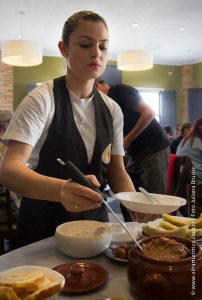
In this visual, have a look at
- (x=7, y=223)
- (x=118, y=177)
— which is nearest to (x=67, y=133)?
(x=118, y=177)

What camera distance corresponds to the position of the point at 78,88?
1.32 meters

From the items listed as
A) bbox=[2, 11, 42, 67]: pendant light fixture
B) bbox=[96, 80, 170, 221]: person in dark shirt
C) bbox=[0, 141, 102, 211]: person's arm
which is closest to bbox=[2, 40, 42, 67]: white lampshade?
bbox=[2, 11, 42, 67]: pendant light fixture

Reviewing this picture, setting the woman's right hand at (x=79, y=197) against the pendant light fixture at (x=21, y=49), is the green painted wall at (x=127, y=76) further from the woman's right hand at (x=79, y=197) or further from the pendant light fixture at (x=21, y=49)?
the woman's right hand at (x=79, y=197)

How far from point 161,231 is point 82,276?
0.26 meters

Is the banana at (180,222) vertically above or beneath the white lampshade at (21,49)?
beneath

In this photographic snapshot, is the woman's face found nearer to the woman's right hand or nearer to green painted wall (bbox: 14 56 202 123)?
the woman's right hand

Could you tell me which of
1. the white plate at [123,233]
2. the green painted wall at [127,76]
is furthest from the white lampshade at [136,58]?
the white plate at [123,233]

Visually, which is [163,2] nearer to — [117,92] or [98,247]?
[117,92]

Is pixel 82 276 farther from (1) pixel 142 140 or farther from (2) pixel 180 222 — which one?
(1) pixel 142 140

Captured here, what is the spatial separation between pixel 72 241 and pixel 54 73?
24.4 feet

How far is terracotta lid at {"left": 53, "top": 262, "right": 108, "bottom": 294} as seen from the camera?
76 centimetres

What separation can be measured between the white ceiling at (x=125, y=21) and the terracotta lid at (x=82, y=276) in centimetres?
449

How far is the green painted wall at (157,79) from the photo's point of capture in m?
8.72

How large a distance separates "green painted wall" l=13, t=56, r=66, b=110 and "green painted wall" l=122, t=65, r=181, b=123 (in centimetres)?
166
